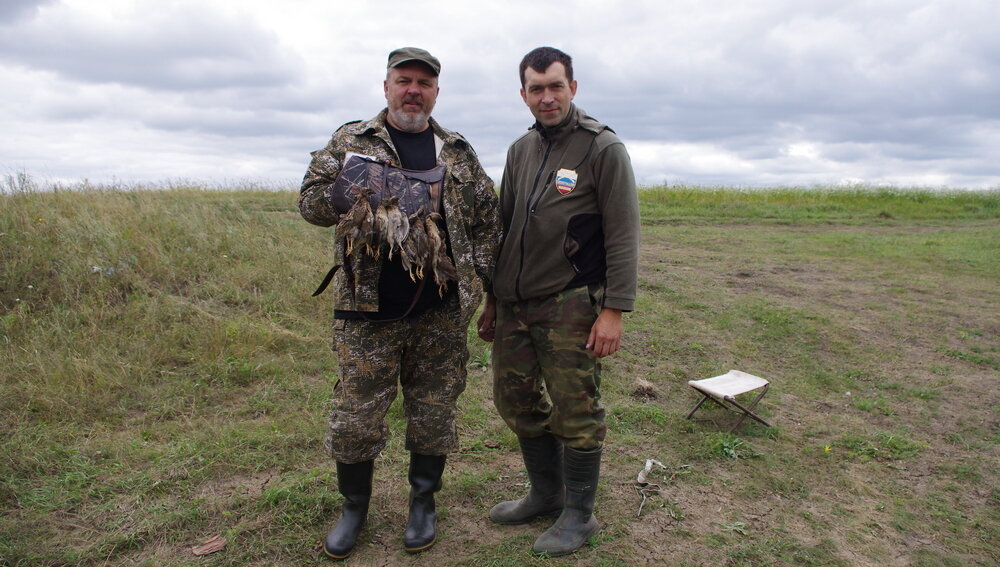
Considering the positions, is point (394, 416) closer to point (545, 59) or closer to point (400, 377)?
point (400, 377)

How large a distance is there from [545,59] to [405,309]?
1.18 meters

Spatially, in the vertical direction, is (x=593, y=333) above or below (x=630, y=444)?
above

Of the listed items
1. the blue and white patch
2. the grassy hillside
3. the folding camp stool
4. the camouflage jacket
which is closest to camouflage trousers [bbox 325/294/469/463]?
the camouflage jacket

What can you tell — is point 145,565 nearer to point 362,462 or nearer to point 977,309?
point 362,462

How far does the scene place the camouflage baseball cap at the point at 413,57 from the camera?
2.53 metres

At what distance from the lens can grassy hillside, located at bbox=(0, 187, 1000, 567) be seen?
296cm

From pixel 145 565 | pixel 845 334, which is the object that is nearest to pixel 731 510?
pixel 145 565

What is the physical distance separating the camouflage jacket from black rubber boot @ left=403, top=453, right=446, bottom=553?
75 cm

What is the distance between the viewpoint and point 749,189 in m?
22.3

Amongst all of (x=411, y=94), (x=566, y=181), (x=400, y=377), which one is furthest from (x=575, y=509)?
(x=411, y=94)

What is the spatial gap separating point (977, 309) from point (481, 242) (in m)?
6.99

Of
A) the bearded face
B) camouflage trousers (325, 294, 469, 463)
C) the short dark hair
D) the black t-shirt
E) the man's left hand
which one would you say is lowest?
camouflage trousers (325, 294, 469, 463)

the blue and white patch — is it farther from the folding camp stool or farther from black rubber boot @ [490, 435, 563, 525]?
the folding camp stool

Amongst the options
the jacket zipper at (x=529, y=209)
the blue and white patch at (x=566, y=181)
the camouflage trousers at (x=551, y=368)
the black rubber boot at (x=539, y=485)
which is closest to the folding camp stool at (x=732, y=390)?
the black rubber boot at (x=539, y=485)
